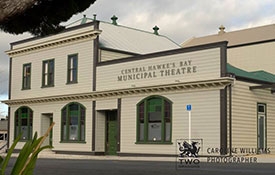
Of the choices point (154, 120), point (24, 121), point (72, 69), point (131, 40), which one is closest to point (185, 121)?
point (154, 120)

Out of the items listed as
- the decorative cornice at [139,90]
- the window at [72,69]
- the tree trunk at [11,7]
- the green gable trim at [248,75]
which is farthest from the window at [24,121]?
the tree trunk at [11,7]

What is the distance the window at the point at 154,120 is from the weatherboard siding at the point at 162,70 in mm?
1022

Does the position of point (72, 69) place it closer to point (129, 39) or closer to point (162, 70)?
point (129, 39)

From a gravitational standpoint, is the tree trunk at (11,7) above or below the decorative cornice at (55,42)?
below

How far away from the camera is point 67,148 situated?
3023 cm

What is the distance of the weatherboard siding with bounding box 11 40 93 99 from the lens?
29500 millimetres

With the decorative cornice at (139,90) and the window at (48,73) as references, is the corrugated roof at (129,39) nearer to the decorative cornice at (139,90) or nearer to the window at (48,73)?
the window at (48,73)

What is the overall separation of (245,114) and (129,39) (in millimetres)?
12698

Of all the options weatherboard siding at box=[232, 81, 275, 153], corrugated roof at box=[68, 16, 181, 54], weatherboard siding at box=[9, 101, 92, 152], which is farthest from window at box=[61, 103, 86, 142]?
weatherboard siding at box=[232, 81, 275, 153]

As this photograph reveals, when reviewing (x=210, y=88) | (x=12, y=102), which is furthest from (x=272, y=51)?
(x=12, y=102)

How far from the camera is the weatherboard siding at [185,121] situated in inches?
890

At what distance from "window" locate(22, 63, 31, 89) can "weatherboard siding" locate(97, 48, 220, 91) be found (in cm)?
767

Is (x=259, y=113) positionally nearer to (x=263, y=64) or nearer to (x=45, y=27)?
(x=263, y=64)

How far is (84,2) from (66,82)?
25.0 metres
